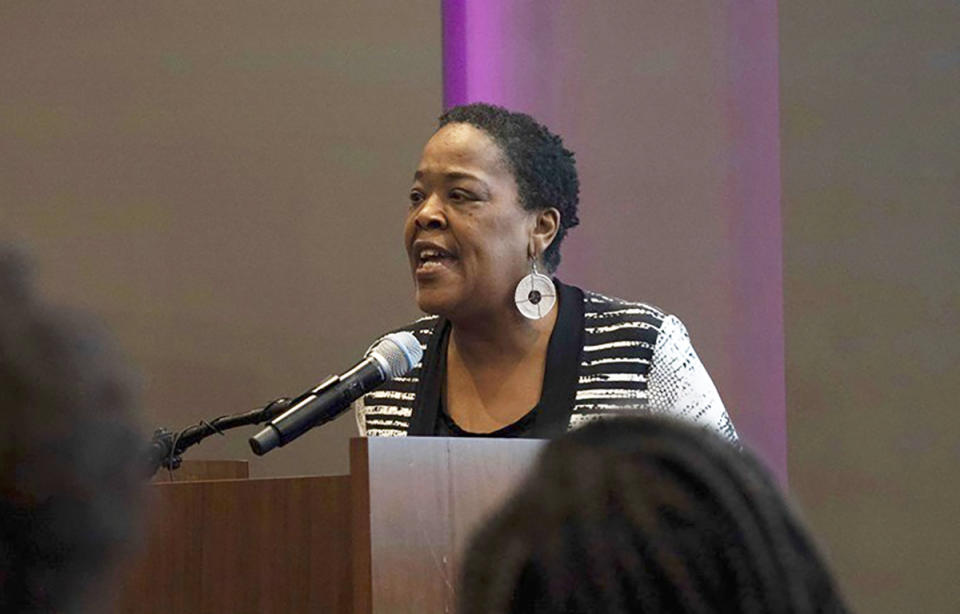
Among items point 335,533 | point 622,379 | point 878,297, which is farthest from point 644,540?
point 878,297

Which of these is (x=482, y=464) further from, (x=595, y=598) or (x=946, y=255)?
(x=946, y=255)

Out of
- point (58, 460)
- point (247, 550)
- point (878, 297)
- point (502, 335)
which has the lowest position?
point (247, 550)

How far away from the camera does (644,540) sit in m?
0.73

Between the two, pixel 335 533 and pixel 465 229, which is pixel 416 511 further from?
pixel 465 229

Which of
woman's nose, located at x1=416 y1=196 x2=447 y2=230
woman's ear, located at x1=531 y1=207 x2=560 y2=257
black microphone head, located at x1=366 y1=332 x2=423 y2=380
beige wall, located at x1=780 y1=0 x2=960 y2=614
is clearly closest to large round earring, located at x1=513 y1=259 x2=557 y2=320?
woman's ear, located at x1=531 y1=207 x2=560 y2=257

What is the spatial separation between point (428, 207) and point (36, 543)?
2.40 meters

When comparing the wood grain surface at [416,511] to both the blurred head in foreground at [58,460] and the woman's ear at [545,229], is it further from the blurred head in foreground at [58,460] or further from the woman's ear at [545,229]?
the woman's ear at [545,229]

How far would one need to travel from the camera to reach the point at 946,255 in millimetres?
4000

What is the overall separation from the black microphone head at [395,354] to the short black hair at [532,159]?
2.93 feet

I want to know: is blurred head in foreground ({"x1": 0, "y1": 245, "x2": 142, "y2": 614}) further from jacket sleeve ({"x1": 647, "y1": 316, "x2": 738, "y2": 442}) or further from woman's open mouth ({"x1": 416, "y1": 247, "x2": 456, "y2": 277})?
woman's open mouth ({"x1": 416, "y1": 247, "x2": 456, "y2": 277})

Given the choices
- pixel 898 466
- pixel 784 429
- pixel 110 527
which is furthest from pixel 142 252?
pixel 110 527

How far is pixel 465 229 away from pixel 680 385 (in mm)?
594

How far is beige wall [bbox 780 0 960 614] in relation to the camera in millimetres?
3998

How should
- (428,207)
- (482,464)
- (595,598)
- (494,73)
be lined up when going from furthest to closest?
(494,73) < (428,207) < (482,464) < (595,598)
